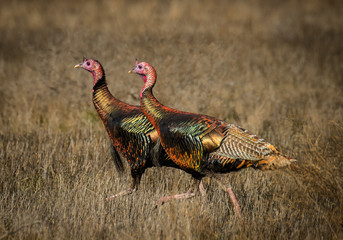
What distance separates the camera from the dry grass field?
3641 millimetres

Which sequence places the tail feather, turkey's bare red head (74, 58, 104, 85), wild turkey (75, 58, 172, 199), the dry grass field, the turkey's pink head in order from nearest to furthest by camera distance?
the tail feather → the dry grass field → wild turkey (75, 58, 172, 199) → the turkey's pink head → turkey's bare red head (74, 58, 104, 85)

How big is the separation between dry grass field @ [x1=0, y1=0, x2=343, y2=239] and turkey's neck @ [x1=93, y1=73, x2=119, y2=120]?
725 mm

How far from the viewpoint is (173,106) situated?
703 cm

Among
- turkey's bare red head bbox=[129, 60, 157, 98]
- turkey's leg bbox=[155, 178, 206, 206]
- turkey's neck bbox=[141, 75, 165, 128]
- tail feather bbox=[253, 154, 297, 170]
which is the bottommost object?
turkey's leg bbox=[155, 178, 206, 206]

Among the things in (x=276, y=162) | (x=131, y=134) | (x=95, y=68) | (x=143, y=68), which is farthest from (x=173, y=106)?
(x=276, y=162)

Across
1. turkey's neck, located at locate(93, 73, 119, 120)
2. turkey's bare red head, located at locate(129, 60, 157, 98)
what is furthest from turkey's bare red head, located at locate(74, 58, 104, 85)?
turkey's bare red head, located at locate(129, 60, 157, 98)

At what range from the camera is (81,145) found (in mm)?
5480

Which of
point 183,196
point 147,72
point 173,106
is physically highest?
point 147,72

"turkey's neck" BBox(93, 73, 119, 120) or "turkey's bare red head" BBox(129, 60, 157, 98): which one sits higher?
"turkey's bare red head" BBox(129, 60, 157, 98)

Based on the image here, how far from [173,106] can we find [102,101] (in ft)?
9.29

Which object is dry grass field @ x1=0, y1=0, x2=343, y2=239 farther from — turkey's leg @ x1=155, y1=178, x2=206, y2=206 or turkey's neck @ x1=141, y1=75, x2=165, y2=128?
turkey's neck @ x1=141, y1=75, x2=165, y2=128

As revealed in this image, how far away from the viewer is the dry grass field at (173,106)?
11.9 ft

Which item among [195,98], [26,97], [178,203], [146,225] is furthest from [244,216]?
[26,97]

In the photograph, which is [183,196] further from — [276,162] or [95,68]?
[95,68]
